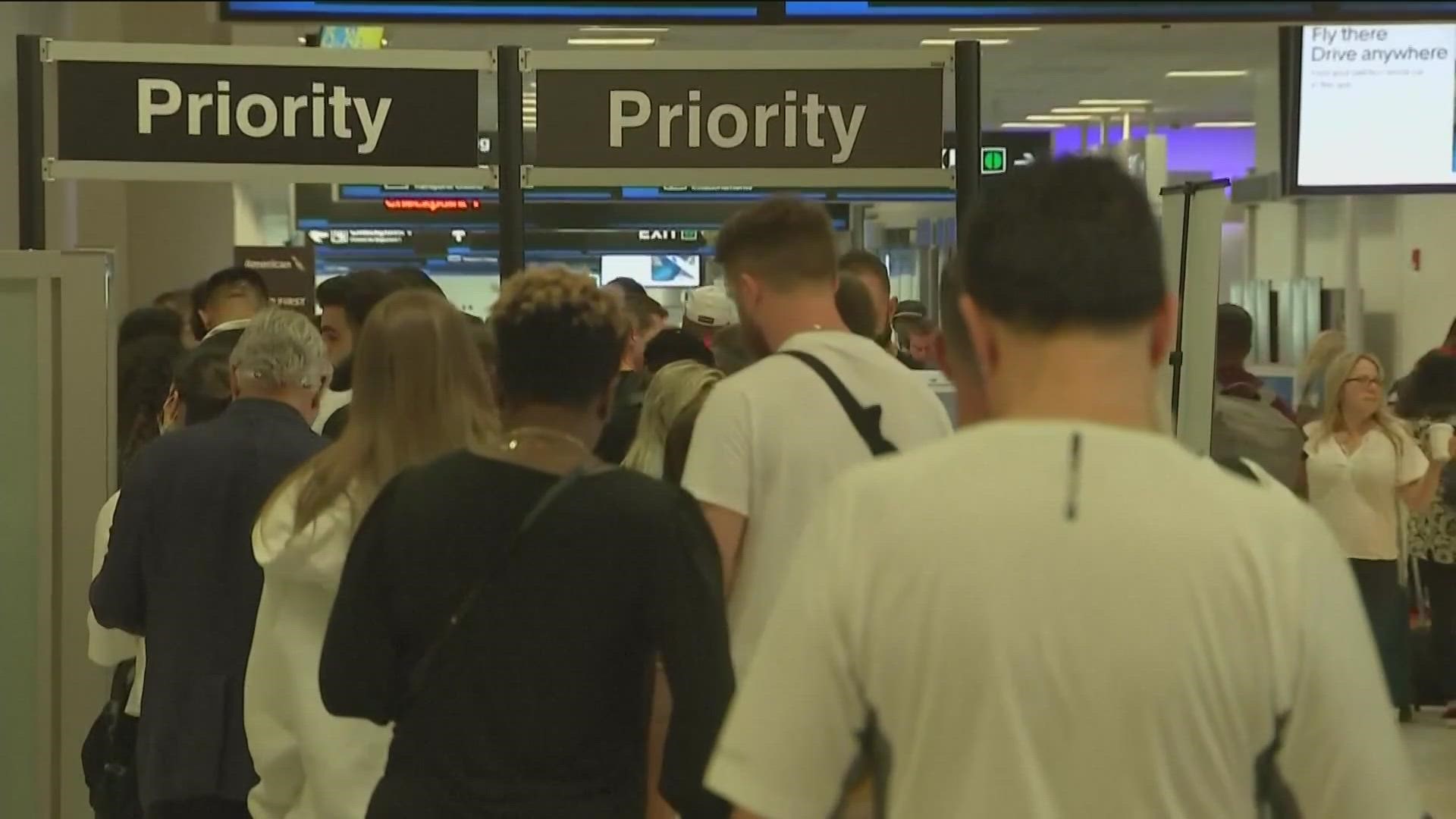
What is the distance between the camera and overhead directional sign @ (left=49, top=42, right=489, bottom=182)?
4484 mm

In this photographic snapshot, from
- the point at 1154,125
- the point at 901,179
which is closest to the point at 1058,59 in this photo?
the point at 1154,125

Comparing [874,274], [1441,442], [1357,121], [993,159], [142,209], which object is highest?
[1357,121]

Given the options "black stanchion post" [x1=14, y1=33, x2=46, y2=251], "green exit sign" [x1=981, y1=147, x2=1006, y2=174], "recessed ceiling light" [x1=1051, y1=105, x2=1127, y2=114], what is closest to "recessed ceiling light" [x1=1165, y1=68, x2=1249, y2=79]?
"recessed ceiling light" [x1=1051, y1=105, x2=1127, y2=114]

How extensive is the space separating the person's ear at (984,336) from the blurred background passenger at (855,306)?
2129 mm

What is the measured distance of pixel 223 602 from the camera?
12.1 ft

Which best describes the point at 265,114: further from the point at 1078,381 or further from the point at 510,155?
the point at 1078,381

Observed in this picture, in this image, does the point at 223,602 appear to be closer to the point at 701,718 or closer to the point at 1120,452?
the point at 701,718

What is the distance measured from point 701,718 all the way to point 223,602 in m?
1.55

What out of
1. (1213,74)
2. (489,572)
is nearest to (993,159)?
(1213,74)

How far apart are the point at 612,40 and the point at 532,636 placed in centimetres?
769

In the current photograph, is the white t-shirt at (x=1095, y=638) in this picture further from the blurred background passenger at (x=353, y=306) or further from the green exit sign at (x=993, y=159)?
the green exit sign at (x=993, y=159)

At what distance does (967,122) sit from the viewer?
4484 mm

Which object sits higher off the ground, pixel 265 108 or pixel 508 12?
pixel 508 12

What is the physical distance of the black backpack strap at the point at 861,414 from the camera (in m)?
3.17
